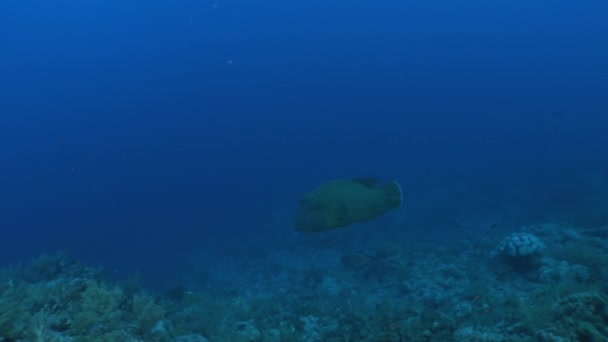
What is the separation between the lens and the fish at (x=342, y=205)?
377 centimetres

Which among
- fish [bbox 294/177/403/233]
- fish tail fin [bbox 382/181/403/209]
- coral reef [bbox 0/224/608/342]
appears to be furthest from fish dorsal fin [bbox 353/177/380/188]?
coral reef [bbox 0/224/608/342]

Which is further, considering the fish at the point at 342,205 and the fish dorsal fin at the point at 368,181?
the fish dorsal fin at the point at 368,181

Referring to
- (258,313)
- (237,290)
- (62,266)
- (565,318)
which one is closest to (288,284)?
(237,290)

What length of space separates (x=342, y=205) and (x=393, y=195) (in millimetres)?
444

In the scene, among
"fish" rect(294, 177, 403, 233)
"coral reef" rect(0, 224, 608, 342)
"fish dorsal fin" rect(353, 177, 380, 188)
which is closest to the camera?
"coral reef" rect(0, 224, 608, 342)

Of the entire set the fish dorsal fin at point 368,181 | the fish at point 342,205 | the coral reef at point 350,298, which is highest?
the fish dorsal fin at point 368,181

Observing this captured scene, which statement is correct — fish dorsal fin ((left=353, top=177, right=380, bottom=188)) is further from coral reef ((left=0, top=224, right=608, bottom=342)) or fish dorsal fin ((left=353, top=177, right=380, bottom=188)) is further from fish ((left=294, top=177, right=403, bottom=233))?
coral reef ((left=0, top=224, right=608, bottom=342))

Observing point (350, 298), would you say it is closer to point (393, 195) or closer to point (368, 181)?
point (368, 181)

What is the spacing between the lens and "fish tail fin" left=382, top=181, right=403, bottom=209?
370 cm

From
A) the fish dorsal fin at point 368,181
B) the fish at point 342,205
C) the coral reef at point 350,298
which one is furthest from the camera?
the fish dorsal fin at point 368,181

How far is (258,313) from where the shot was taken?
23.1 feet

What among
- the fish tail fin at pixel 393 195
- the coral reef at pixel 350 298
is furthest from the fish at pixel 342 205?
the coral reef at pixel 350 298

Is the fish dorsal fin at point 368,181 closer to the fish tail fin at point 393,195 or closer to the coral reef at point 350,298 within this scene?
the fish tail fin at point 393,195

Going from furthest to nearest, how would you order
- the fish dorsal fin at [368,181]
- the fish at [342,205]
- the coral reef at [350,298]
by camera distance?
the fish dorsal fin at [368,181]
the fish at [342,205]
the coral reef at [350,298]
